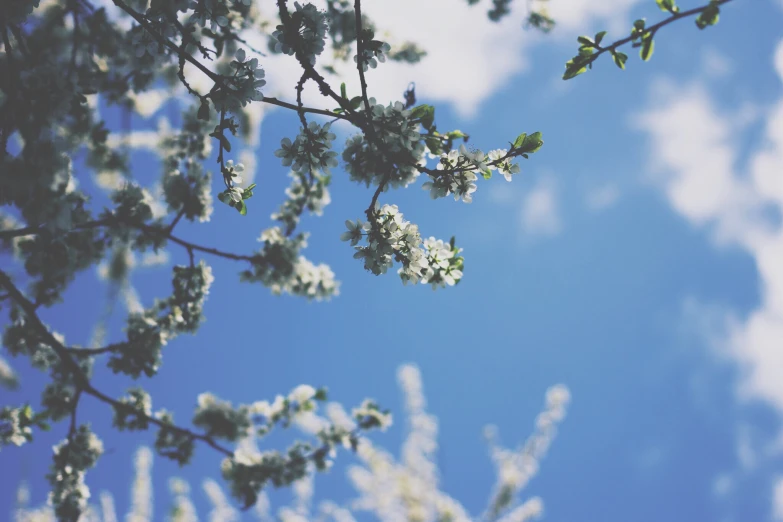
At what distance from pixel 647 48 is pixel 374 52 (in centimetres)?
147

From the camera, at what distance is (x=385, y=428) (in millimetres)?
6344

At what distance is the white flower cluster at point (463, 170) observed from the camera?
105 inches

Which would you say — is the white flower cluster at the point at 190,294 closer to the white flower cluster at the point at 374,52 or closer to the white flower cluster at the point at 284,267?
the white flower cluster at the point at 284,267

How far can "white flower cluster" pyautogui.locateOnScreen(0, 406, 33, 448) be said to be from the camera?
5328mm

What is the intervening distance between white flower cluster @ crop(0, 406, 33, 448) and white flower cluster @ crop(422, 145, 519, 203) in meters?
5.72

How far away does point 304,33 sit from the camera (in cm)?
262

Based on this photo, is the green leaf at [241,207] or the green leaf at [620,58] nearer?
the green leaf at [620,58]

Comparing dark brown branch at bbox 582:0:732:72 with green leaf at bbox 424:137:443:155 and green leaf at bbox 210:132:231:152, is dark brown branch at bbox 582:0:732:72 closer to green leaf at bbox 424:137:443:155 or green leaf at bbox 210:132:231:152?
green leaf at bbox 424:137:443:155

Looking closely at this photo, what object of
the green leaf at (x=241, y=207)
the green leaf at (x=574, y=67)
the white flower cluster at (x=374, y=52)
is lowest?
the green leaf at (x=574, y=67)

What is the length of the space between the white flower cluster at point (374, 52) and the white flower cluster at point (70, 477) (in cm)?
538

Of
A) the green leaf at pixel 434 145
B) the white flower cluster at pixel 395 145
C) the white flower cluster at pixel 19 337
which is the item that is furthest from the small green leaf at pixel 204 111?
the white flower cluster at pixel 19 337

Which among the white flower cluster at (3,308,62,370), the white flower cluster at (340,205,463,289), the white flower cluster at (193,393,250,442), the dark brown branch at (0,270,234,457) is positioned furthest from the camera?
the white flower cluster at (193,393,250,442)

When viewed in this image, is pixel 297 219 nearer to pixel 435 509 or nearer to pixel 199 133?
pixel 199 133

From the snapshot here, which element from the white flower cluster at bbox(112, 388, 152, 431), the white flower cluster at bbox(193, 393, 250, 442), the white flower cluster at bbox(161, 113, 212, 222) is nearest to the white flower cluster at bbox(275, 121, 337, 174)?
the white flower cluster at bbox(161, 113, 212, 222)
